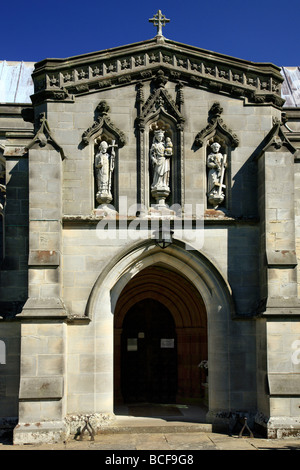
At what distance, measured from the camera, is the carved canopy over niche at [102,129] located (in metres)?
13.2

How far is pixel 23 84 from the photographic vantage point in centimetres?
2111

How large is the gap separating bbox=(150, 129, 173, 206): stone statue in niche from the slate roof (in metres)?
8.01

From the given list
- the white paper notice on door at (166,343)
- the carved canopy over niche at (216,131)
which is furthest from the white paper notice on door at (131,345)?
the carved canopy over niche at (216,131)

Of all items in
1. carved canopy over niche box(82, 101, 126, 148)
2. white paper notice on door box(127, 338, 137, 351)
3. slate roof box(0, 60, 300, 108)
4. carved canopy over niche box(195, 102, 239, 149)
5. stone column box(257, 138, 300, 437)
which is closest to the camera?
stone column box(257, 138, 300, 437)

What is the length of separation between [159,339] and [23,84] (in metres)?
9.96

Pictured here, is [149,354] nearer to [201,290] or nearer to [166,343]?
[166,343]

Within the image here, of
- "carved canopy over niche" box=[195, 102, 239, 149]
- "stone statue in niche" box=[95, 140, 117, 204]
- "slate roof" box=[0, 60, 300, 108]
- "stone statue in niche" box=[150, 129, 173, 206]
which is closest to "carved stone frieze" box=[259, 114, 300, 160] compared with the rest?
"carved canopy over niche" box=[195, 102, 239, 149]

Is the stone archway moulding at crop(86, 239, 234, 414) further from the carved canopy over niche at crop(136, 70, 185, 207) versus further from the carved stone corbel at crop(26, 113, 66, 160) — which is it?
the carved stone corbel at crop(26, 113, 66, 160)

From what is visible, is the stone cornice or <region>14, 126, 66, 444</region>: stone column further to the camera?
the stone cornice

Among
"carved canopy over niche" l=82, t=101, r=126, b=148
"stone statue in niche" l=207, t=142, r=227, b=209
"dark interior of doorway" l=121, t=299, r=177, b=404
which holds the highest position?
"carved canopy over niche" l=82, t=101, r=126, b=148

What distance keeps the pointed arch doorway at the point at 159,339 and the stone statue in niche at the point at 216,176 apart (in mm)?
3544

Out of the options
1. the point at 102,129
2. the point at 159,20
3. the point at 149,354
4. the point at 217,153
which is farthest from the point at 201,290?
the point at 159,20

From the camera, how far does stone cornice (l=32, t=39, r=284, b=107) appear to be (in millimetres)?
13391
